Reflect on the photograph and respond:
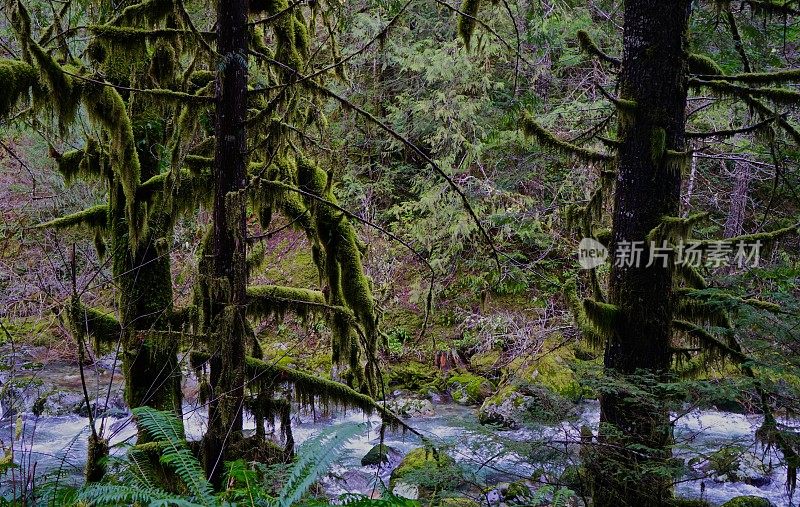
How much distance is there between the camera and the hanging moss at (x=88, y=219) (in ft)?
15.3

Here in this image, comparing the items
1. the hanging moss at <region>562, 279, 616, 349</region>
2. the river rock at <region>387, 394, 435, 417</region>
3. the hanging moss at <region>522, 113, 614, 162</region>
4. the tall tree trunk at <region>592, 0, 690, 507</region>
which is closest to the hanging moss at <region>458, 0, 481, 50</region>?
the hanging moss at <region>522, 113, 614, 162</region>

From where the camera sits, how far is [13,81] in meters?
2.89

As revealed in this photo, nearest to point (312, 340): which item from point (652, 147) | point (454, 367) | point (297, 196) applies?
point (454, 367)

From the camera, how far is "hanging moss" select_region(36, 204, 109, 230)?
466 cm

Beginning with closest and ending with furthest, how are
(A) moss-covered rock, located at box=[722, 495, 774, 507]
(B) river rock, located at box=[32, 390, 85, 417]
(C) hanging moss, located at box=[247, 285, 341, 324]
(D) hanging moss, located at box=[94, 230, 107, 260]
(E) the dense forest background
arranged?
(E) the dense forest background < (C) hanging moss, located at box=[247, 285, 341, 324] < (D) hanging moss, located at box=[94, 230, 107, 260] < (A) moss-covered rock, located at box=[722, 495, 774, 507] < (B) river rock, located at box=[32, 390, 85, 417]

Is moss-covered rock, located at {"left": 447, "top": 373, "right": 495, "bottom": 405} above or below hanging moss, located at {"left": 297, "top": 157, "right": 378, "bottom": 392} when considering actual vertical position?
below

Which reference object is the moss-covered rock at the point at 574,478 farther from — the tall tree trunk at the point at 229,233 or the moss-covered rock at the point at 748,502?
the moss-covered rock at the point at 748,502

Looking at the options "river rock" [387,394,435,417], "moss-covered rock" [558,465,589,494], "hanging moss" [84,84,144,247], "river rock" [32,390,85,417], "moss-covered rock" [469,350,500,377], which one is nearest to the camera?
"hanging moss" [84,84,144,247]

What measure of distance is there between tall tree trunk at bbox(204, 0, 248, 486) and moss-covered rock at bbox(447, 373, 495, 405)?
8.09m

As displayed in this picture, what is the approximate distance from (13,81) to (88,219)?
2.14m

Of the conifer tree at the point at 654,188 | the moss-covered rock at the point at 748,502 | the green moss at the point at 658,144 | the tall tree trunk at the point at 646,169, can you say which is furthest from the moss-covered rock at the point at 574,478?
the moss-covered rock at the point at 748,502

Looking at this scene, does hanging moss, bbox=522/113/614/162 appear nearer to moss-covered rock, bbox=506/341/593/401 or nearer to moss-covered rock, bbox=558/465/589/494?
moss-covered rock, bbox=558/465/589/494

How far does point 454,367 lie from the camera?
1236 centimetres

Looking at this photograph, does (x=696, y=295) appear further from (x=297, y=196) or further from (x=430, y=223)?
(x=430, y=223)
